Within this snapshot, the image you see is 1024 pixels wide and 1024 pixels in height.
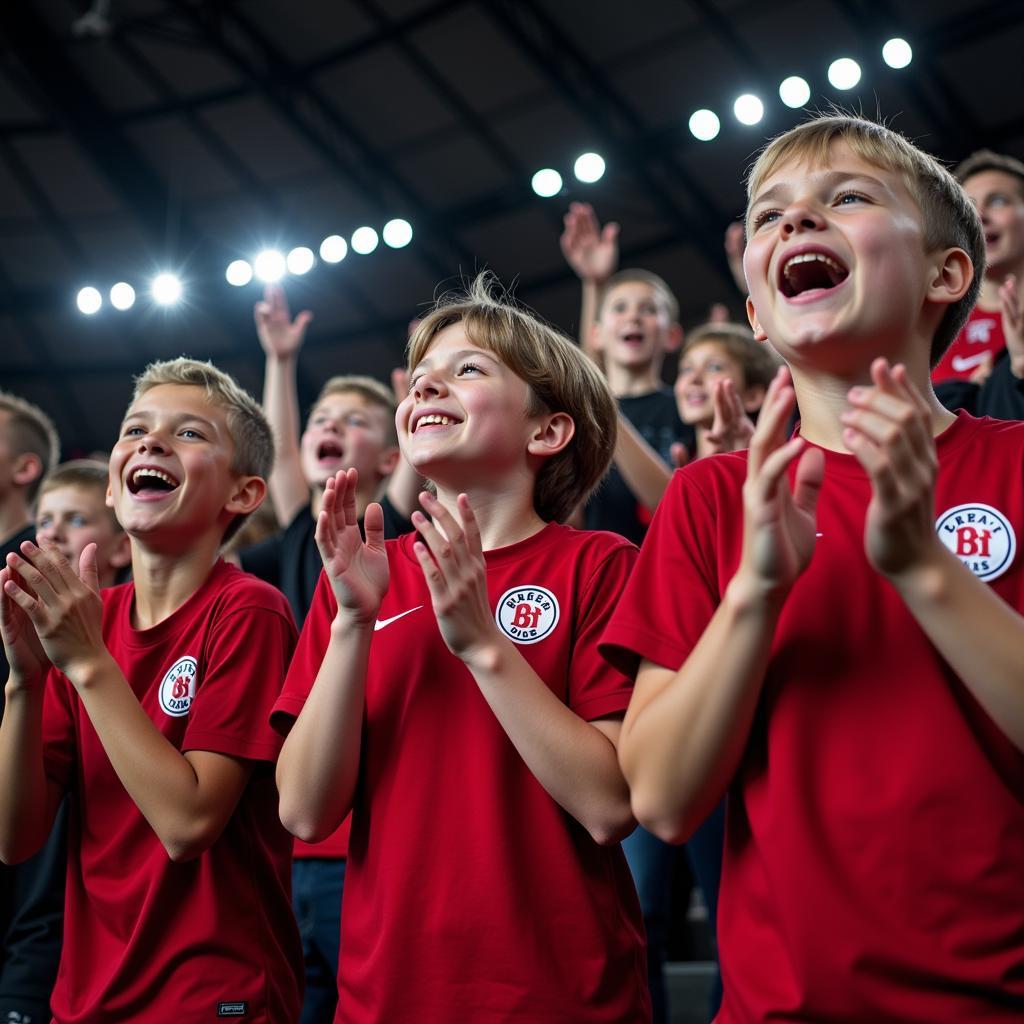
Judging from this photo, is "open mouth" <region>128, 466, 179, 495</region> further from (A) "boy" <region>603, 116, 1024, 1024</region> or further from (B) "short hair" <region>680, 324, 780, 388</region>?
(B) "short hair" <region>680, 324, 780, 388</region>

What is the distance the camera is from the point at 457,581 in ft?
4.97

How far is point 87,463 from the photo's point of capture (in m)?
3.33

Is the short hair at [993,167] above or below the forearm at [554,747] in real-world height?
above

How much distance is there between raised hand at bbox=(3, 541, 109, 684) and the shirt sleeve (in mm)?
196

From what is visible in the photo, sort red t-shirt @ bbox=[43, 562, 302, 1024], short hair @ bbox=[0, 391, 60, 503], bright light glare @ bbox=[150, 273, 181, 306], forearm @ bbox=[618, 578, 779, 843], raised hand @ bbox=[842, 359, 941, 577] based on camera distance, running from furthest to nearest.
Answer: bright light glare @ bbox=[150, 273, 181, 306]
short hair @ bbox=[0, 391, 60, 503]
red t-shirt @ bbox=[43, 562, 302, 1024]
forearm @ bbox=[618, 578, 779, 843]
raised hand @ bbox=[842, 359, 941, 577]

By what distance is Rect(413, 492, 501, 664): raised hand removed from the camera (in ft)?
4.97

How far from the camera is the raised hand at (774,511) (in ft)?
3.97

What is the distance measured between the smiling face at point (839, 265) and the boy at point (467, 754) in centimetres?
49

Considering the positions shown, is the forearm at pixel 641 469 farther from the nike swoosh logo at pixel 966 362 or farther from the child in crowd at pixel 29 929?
the child in crowd at pixel 29 929

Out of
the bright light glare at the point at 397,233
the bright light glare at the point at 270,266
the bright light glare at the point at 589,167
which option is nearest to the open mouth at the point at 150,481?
the bright light glare at the point at 589,167

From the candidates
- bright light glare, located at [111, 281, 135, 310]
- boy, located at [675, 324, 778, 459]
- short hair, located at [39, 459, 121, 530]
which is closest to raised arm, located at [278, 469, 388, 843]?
short hair, located at [39, 459, 121, 530]

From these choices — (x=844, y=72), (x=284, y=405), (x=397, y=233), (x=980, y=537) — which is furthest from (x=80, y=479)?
(x=397, y=233)

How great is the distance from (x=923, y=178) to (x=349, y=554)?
0.95 meters

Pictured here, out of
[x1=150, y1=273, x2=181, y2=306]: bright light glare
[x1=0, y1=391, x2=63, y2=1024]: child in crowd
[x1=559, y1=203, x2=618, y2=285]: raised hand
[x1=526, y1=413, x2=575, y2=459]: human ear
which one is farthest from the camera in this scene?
[x1=150, y1=273, x2=181, y2=306]: bright light glare
